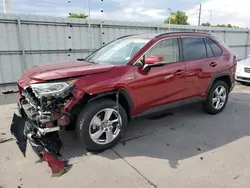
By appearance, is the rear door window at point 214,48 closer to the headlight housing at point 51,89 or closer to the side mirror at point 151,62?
the side mirror at point 151,62

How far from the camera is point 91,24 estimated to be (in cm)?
878

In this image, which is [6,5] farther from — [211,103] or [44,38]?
[211,103]

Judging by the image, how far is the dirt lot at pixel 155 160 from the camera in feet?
8.70

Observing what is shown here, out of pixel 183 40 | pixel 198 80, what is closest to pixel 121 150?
pixel 198 80

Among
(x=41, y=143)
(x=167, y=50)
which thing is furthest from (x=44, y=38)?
(x=41, y=143)

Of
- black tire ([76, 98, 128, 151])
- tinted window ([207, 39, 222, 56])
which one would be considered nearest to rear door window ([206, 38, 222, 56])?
tinted window ([207, 39, 222, 56])

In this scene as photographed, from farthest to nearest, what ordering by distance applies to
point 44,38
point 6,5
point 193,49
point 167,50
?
1. point 6,5
2. point 44,38
3. point 193,49
4. point 167,50

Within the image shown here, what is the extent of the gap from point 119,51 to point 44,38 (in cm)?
492

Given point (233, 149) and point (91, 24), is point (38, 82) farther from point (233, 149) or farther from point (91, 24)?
point (91, 24)

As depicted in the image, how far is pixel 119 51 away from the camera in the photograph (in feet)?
13.0

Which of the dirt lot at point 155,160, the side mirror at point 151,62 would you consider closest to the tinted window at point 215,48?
the dirt lot at point 155,160

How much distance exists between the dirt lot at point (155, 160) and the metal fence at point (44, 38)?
368cm

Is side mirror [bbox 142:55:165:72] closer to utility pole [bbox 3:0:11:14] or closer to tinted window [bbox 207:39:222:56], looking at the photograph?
tinted window [bbox 207:39:222:56]

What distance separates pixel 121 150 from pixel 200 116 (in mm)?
2306
